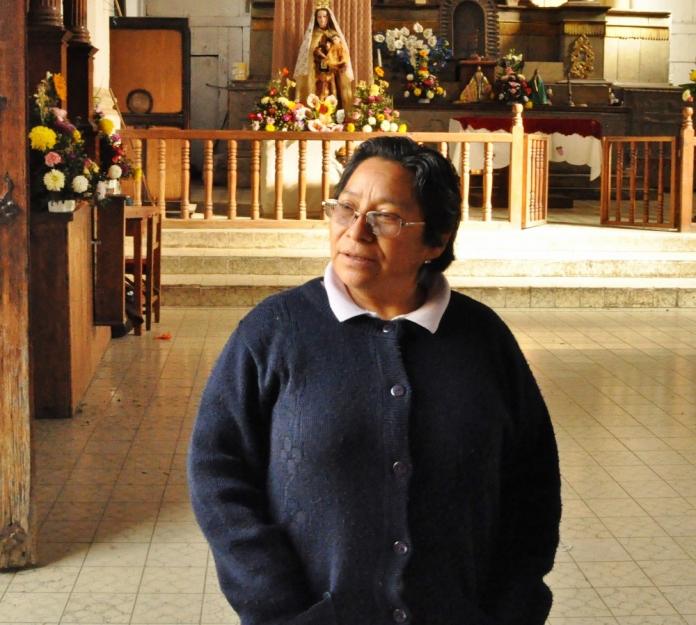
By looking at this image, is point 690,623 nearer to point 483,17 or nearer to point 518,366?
point 518,366

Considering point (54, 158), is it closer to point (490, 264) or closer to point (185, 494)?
point (185, 494)

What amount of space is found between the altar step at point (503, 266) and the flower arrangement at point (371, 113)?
3.79 feet

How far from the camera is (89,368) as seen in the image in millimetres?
6551

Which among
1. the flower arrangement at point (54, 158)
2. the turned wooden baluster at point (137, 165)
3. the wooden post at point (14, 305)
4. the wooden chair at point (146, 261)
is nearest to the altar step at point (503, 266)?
the turned wooden baluster at point (137, 165)

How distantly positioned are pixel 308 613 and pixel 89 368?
4.81 m

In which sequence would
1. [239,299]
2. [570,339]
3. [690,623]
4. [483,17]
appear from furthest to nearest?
[483,17] < [239,299] < [570,339] < [690,623]

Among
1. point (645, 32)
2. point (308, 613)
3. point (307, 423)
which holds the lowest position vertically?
point (308, 613)

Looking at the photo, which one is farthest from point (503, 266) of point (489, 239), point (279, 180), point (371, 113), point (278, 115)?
point (278, 115)

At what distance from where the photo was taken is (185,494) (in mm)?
4660

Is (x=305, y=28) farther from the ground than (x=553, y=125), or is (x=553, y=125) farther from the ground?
(x=305, y=28)

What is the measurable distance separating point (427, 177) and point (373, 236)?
4.7 inches

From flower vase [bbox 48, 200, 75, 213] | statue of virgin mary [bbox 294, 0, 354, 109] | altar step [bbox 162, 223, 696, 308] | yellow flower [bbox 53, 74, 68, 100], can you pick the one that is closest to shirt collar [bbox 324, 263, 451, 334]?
flower vase [bbox 48, 200, 75, 213]

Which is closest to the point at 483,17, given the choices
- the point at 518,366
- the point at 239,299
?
the point at 239,299

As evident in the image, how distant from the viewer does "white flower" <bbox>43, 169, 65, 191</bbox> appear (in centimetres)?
548
